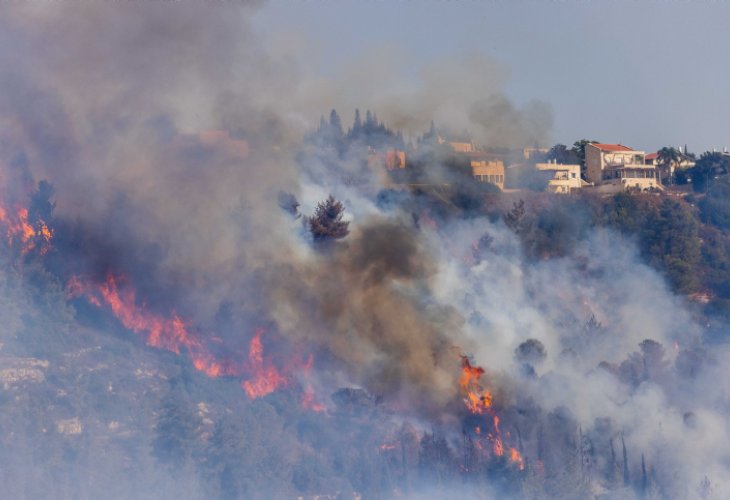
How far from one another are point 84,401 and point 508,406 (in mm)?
30156

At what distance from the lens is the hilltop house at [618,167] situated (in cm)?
13875

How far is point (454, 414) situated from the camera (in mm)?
84250

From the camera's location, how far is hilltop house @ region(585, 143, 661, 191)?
13875 centimetres

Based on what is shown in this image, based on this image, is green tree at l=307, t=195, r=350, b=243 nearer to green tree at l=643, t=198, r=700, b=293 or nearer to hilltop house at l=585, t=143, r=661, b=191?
green tree at l=643, t=198, r=700, b=293

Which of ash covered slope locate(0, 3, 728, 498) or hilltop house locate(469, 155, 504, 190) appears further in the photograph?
hilltop house locate(469, 155, 504, 190)

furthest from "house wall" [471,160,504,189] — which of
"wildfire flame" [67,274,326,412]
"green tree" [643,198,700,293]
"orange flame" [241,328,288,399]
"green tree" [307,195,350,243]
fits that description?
"wildfire flame" [67,274,326,412]

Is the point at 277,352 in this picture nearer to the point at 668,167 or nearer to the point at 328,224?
the point at 328,224

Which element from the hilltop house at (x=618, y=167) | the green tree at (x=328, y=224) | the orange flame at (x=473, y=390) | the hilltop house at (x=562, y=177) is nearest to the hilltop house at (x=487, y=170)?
the hilltop house at (x=562, y=177)

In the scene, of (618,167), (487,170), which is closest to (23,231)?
(487,170)

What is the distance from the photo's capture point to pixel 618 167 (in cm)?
14288

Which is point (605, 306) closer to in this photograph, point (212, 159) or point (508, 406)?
point (508, 406)

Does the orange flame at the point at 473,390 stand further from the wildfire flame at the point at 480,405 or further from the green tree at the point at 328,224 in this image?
the green tree at the point at 328,224

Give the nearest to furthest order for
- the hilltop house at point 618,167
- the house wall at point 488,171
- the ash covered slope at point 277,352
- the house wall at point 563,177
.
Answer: the ash covered slope at point 277,352
the house wall at point 488,171
the house wall at point 563,177
the hilltop house at point 618,167

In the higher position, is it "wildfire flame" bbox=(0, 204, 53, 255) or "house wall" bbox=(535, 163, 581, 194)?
"house wall" bbox=(535, 163, 581, 194)
